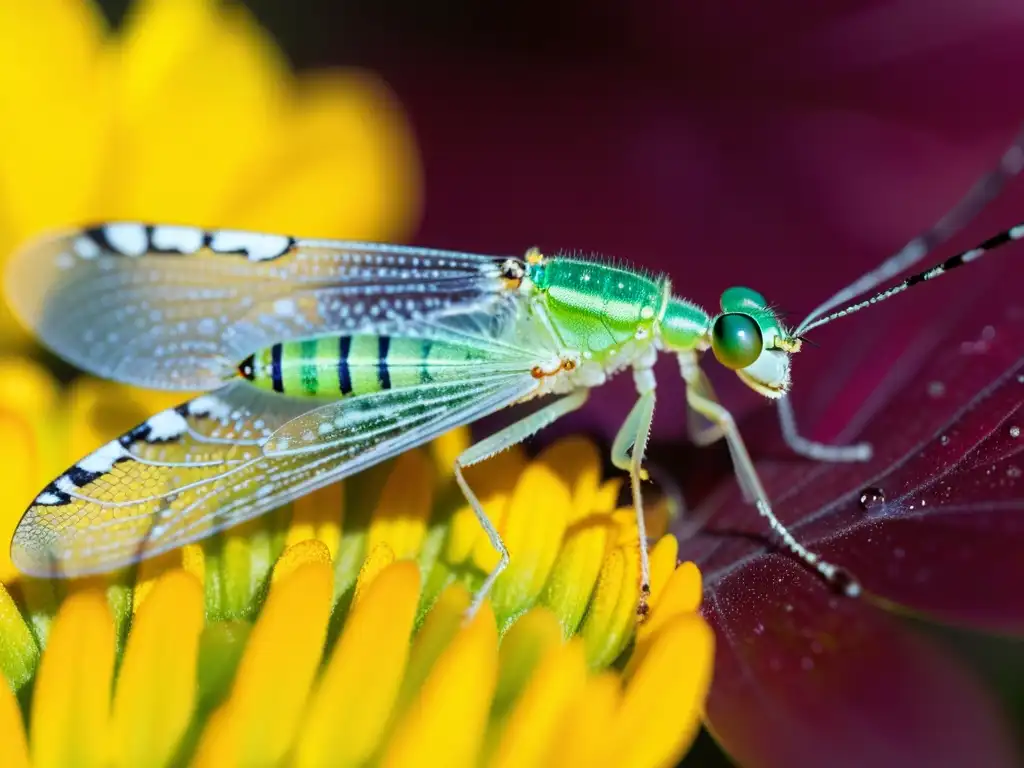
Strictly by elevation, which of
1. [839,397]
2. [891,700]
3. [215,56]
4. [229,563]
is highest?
[215,56]

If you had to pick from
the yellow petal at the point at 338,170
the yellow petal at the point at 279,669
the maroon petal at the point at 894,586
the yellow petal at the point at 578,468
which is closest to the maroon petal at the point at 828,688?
the maroon petal at the point at 894,586

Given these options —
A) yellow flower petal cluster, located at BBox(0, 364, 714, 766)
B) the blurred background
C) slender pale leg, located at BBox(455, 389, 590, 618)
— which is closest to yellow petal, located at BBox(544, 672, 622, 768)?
yellow flower petal cluster, located at BBox(0, 364, 714, 766)

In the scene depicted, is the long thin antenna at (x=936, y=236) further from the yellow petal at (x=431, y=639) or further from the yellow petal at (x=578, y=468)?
the yellow petal at (x=431, y=639)

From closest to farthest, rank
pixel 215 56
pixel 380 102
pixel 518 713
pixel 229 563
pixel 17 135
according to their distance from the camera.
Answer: pixel 518 713 < pixel 229 563 < pixel 17 135 < pixel 215 56 < pixel 380 102

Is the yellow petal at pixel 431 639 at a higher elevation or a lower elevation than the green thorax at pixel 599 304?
lower

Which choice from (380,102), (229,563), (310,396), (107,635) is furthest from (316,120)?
(107,635)

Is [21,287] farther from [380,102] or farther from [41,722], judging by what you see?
[380,102]
